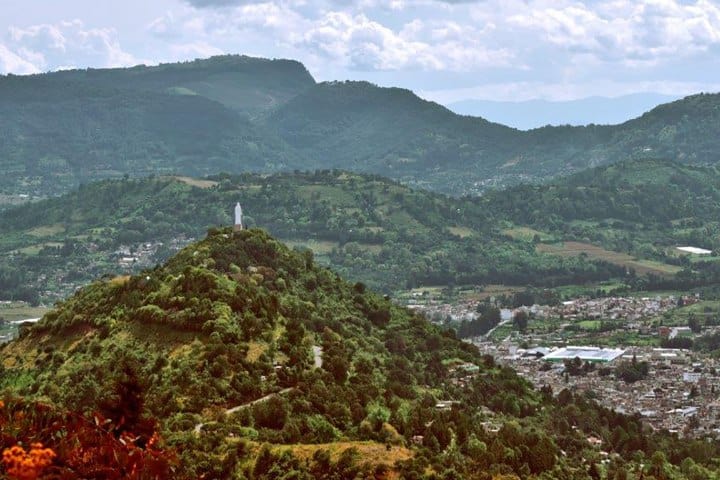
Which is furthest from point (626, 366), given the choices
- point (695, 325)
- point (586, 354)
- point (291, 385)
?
point (291, 385)

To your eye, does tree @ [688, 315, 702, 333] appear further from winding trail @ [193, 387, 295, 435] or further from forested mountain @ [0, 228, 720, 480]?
winding trail @ [193, 387, 295, 435]

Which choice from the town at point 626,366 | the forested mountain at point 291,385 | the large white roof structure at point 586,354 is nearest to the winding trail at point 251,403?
the forested mountain at point 291,385

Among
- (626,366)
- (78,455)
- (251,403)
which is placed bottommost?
(626,366)

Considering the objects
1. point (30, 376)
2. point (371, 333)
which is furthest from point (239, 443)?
point (371, 333)

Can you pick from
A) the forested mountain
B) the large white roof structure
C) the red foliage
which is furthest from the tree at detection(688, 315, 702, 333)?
the red foliage

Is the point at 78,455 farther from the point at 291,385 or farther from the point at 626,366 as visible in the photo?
the point at 626,366

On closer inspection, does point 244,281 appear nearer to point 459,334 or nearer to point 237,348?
point 237,348

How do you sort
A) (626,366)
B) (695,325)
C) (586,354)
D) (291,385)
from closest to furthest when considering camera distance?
1. (291,385)
2. (626,366)
3. (586,354)
4. (695,325)
